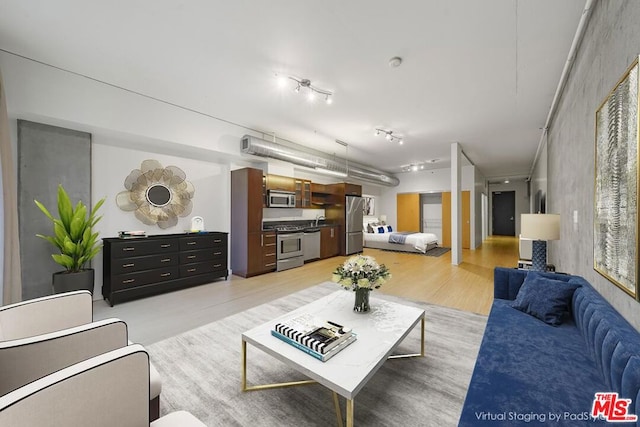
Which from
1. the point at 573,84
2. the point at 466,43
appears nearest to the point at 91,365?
the point at 466,43

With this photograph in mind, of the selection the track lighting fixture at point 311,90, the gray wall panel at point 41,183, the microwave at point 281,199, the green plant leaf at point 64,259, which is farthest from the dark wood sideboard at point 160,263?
the track lighting fixture at point 311,90

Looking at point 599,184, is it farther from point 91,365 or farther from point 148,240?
point 148,240

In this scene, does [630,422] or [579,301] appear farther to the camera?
[579,301]

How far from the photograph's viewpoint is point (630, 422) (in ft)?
3.18

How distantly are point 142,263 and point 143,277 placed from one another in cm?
21

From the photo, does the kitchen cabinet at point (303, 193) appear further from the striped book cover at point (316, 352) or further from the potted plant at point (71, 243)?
the striped book cover at point (316, 352)

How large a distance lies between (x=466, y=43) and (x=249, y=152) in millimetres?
3783

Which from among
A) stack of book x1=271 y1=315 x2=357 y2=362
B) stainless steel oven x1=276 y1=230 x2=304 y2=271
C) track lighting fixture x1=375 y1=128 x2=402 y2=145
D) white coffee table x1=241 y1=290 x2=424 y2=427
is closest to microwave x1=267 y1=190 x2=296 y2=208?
stainless steel oven x1=276 y1=230 x2=304 y2=271

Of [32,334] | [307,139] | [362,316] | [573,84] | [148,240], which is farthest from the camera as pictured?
[307,139]

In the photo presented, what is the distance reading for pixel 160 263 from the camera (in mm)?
3912

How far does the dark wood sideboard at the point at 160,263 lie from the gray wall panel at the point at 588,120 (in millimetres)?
4970

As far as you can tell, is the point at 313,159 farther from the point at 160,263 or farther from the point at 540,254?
the point at 540,254

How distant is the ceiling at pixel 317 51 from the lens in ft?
7.02

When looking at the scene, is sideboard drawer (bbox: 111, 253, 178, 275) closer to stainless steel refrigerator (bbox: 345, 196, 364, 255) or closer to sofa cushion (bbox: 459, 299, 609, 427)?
sofa cushion (bbox: 459, 299, 609, 427)
